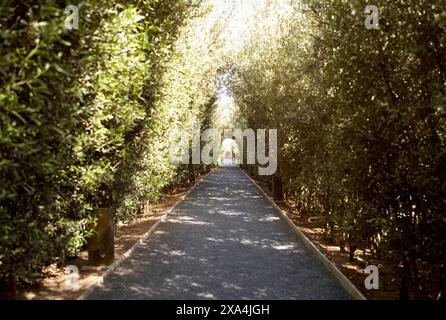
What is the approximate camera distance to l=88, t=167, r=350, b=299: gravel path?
7.05 meters

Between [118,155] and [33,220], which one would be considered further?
[118,155]

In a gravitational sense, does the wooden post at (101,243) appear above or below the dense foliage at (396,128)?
below

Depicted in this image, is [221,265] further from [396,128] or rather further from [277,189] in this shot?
[277,189]

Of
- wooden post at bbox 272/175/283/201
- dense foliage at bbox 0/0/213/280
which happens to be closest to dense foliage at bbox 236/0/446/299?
dense foliage at bbox 0/0/213/280

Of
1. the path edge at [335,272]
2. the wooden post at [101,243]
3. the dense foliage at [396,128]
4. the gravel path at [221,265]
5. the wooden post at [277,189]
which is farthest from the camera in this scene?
the wooden post at [277,189]

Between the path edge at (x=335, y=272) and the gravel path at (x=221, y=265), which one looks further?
the gravel path at (x=221, y=265)

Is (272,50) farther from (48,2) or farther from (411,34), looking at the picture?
(48,2)

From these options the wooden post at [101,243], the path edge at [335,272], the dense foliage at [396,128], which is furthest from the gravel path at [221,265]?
the dense foliage at [396,128]

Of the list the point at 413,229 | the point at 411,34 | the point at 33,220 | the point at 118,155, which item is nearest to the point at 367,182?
the point at 413,229

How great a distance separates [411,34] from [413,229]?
2.86 meters

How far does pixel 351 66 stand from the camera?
643cm

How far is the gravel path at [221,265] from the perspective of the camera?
23.1 feet

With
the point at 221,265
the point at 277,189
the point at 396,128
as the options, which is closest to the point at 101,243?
the point at 221,265

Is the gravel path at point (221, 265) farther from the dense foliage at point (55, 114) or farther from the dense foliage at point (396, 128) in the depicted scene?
the dense foliage at point (396, 128)
